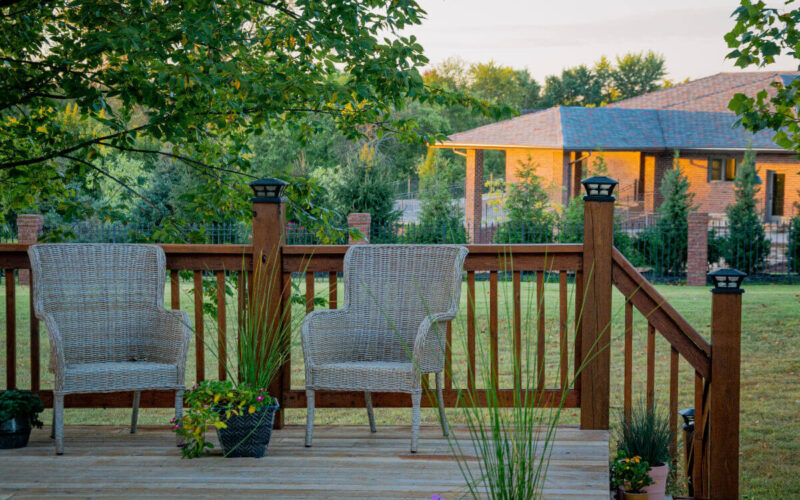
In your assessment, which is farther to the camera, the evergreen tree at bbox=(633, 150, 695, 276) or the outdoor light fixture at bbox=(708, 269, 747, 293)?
the evergreen tree at bbox=(633, 150, 695, 276)

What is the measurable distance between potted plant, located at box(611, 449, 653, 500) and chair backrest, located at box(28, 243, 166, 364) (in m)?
2.23

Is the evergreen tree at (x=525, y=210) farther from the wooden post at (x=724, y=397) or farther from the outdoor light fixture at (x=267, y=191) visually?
the outdoor light fixture at (x=267, y=191)

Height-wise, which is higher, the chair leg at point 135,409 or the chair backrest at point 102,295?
the chair backrest at point 102,295

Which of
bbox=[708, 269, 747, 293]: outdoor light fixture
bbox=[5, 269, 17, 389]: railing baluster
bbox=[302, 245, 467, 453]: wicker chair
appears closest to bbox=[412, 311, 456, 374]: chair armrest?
bbox=[302, 245, 467, 453]: wicker chair

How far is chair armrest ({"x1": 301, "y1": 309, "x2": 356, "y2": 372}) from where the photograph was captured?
11.7 ft

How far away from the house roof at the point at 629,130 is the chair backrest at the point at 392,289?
1543 centimetres

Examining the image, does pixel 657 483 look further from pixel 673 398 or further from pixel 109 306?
pixel 109 306

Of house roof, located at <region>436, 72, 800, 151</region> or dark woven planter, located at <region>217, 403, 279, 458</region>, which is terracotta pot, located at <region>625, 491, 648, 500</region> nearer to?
dark woven planter, located at <region>217, 403, 279, 458</region>

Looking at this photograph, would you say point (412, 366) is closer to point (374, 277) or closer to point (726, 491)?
point (374, 277)

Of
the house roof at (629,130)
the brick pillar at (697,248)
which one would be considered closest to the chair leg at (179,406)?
the brick pillar at (697,248)

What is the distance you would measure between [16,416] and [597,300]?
8.80 feet

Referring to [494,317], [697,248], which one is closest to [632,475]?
[494,317]

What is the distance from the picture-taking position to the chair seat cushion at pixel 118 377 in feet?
10.9

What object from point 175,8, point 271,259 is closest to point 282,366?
point 271,259
